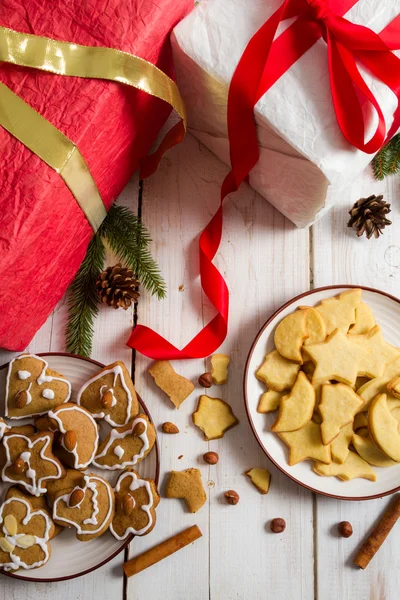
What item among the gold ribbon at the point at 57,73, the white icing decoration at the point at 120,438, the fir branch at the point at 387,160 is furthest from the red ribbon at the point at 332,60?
the white icing decoration at the point at 120,438

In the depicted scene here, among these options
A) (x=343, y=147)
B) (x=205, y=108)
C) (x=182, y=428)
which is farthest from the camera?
(x=182, y=428)

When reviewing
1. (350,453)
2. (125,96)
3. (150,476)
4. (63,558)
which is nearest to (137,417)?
(150,476)

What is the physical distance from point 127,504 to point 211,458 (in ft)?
0.65

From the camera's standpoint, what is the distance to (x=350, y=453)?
3.85 ft

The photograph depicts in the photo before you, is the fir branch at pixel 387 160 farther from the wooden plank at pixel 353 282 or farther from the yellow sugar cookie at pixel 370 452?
the yellow sugar cookie at pixel 370 452

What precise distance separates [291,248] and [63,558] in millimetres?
789

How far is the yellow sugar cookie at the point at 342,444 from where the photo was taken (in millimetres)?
1153

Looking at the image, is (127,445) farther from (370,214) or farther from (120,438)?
(370,214)

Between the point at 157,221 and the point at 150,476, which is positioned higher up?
the point at 157,221

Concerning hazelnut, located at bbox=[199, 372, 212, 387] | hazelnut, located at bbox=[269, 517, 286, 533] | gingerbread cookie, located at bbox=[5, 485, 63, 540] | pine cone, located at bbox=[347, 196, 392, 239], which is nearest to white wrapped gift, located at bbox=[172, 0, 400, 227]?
pine cone, located at bbox=[347, 196, 392, 239]

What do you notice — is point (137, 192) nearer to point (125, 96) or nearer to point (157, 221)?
point (157, 221)

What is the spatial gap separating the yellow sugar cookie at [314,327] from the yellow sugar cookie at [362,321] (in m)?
0.07

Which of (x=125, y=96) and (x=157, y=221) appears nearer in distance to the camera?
(x=125, y=96)

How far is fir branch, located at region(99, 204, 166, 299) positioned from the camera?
49.8 inches
